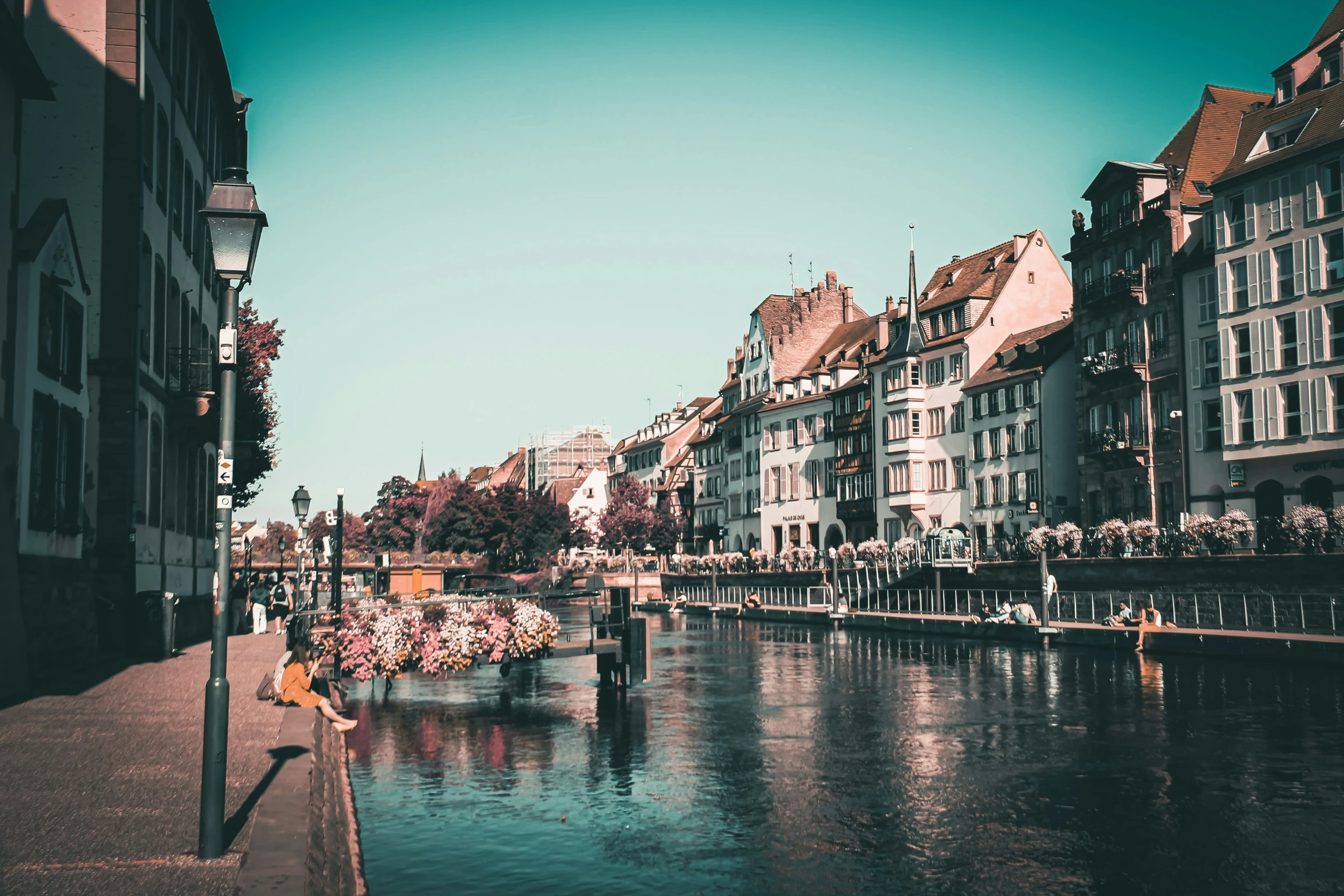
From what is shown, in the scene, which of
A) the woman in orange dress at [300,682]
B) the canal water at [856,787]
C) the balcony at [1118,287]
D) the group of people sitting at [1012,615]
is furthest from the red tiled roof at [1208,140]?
the woman in orange dress at [300,682]

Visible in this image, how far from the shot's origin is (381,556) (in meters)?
78.8

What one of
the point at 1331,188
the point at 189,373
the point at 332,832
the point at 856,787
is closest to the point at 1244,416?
the point at 1331,188

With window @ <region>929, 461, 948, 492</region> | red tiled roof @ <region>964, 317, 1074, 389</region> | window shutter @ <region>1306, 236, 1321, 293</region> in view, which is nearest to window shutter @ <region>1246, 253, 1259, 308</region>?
window shutter @ <region>1306, 236, 1321, 293</region>

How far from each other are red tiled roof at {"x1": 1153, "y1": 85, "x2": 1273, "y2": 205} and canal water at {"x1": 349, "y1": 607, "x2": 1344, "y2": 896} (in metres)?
34.7

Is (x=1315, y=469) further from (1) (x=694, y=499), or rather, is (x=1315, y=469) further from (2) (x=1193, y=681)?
(1) (x=694, y=499)

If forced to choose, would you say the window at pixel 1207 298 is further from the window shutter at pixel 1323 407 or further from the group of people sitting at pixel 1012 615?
the group of people sitting at pixel 1012 615

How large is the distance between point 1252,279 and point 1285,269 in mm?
1326

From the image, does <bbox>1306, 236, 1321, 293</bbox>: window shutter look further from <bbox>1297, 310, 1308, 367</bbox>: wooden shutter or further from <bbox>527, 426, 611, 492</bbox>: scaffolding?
<bbox>527, 426, 611, 492</bbox>: scaffolding

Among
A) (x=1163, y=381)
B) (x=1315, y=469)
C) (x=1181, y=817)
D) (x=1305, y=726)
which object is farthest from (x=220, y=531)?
(x=1163, y=381)

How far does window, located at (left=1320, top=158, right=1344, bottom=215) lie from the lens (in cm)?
4681

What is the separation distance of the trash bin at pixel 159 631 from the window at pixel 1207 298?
44648 mm

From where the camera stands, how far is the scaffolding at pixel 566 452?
179 m

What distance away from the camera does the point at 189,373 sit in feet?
119

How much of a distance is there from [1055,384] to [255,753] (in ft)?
194
